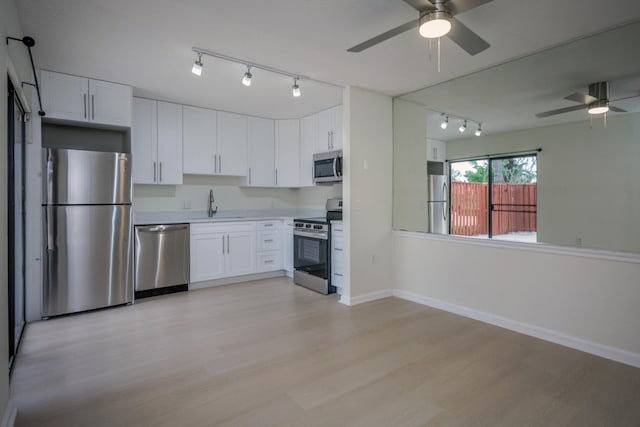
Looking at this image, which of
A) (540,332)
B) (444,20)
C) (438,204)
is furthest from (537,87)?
(540,332)

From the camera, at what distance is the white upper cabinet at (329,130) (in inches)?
182

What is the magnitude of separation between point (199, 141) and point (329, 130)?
1775 millimetres

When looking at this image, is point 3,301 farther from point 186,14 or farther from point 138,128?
point 138,128

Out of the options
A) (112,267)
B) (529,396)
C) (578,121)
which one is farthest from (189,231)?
(578,121)

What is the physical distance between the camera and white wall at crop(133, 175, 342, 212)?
469 cm

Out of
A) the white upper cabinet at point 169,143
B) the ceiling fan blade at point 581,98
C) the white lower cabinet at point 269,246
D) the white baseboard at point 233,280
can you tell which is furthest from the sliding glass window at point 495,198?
the white upper cabinet at point 169,143

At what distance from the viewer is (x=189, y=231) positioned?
174 inches

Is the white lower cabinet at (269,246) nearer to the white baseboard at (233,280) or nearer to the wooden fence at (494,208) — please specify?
the white baseboard at (233,280)

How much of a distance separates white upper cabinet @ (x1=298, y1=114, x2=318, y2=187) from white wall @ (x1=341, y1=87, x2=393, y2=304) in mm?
1164

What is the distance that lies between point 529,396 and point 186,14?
10.8 feet

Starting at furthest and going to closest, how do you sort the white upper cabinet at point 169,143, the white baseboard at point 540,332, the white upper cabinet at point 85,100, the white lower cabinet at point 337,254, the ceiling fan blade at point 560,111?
1. the white upper cabinet at point 169,143
2. the white lower cabinet at point 337,254
3. the white upper cabinet at point 85,100
4. the ceiling fan blade at point 560,111
5. the white baseboard at point 540,332

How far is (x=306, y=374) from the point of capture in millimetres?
2340

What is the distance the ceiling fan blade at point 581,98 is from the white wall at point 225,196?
2965mm

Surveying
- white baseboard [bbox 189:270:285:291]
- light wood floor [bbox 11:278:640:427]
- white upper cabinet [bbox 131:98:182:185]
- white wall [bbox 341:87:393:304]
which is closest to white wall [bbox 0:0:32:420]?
light wood floor [bbox 11:278:640:427]
